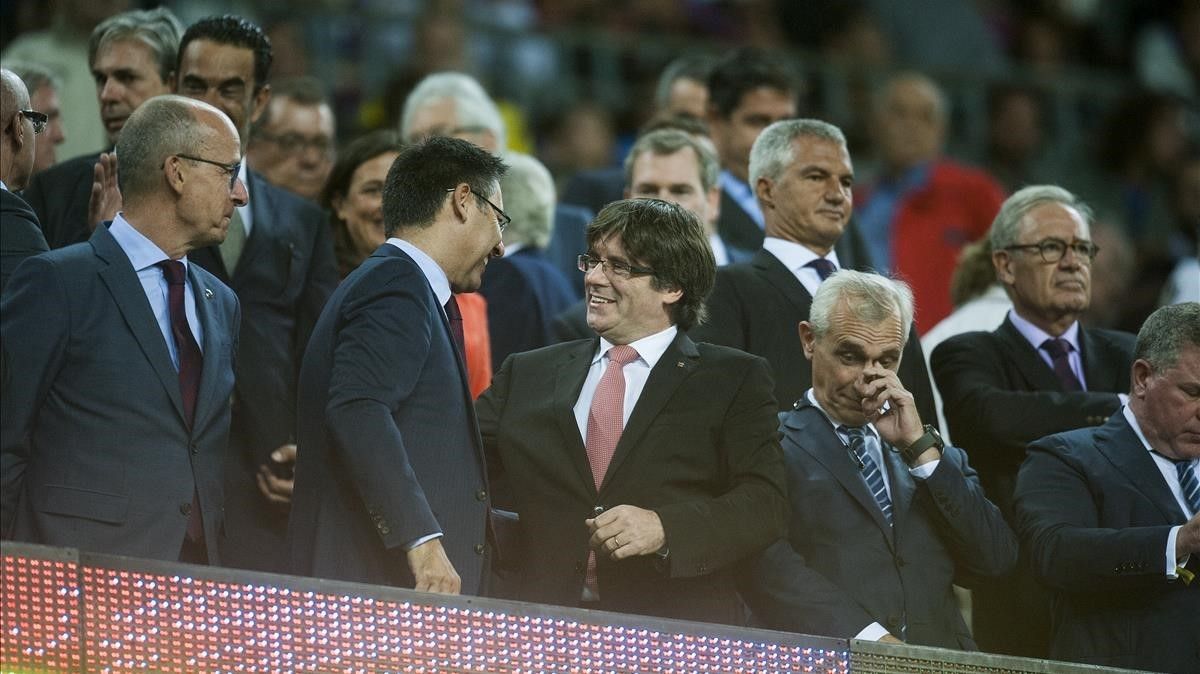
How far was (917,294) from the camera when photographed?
9.02 metres

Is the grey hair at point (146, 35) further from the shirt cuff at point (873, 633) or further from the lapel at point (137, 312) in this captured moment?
the shirt cuff at point (873, 633)

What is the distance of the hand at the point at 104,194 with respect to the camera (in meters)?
5.50

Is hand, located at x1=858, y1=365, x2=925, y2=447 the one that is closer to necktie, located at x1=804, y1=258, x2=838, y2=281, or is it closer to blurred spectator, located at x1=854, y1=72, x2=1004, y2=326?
necktie, located at x1=804, y1=258, x2=838, y2=281

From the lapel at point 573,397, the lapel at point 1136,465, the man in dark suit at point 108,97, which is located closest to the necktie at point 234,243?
the man in dark suit at point 108,97

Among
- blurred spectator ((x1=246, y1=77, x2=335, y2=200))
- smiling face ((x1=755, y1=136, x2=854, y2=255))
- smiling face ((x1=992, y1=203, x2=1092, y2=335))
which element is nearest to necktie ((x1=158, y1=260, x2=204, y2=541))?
smiling face ((x1=755, y1=136, x2=854, y2=255))

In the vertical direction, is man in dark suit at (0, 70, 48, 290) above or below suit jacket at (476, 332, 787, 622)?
above

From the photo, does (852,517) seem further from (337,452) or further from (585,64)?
(585,64)

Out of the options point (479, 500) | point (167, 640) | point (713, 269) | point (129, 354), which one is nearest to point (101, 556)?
point (167, 640)

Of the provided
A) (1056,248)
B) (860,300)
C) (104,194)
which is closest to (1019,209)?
(1056,248)

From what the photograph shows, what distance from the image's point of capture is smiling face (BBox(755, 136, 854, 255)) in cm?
608

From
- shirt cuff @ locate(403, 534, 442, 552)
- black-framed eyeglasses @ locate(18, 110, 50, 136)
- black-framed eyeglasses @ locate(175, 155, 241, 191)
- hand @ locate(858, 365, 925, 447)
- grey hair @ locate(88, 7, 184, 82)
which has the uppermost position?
grey hair @ locate(88, 7, 184, 82)

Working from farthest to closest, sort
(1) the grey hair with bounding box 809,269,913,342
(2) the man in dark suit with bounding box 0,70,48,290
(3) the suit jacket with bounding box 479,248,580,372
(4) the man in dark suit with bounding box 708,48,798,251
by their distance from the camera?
(4) the man in dark suit with bounding box 708,48,798,251
(3) the suit jacket with bounding box 479,248,580,372
(1) the grey hair with bounding box 809,269,913,342
(2) the man in dark suit with bounding box 0,70,48,290

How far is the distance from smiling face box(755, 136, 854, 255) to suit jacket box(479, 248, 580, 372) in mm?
880

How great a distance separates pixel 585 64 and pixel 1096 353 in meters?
5.98
